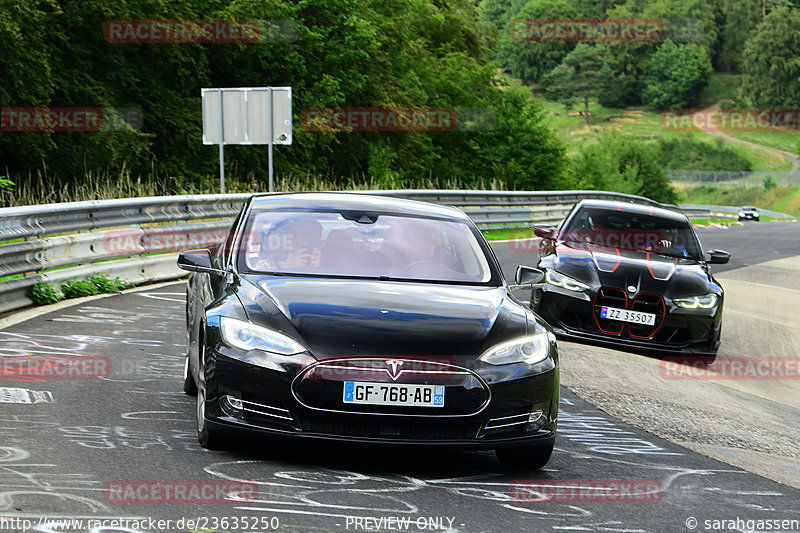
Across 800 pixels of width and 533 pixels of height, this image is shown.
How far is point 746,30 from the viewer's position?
7756 inches

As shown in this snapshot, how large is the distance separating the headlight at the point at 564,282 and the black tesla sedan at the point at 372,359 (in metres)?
4.89

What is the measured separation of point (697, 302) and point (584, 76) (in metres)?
178

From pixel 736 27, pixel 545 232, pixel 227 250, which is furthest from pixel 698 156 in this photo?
pixel 227 250

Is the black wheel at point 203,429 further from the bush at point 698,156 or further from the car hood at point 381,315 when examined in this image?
the bush at point 698,156

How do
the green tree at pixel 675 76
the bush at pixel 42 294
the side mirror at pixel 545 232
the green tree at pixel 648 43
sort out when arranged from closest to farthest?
→ the bush at pixel 42 294 → the side mirror at pixel 545 232 → the green tree at pixel 675 76 → the green tree at pixel 648 43

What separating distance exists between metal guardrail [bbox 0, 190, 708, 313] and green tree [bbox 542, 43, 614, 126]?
6633 inches

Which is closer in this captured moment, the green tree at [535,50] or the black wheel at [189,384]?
the black wheel at [189,384]

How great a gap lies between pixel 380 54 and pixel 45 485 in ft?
145

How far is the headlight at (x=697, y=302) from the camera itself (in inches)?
435

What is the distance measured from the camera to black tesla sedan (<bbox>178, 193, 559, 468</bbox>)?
5316mm

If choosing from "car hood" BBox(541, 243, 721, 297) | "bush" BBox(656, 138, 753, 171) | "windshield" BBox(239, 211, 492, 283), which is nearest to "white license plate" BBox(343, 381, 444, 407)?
"windshield" BBox(239, 211, 492, 283)

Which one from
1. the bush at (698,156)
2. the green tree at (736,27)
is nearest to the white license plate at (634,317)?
the bush at (698,156)

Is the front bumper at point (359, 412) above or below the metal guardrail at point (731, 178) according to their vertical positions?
above

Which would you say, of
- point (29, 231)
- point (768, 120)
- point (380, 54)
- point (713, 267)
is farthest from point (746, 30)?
point (29, 231)
